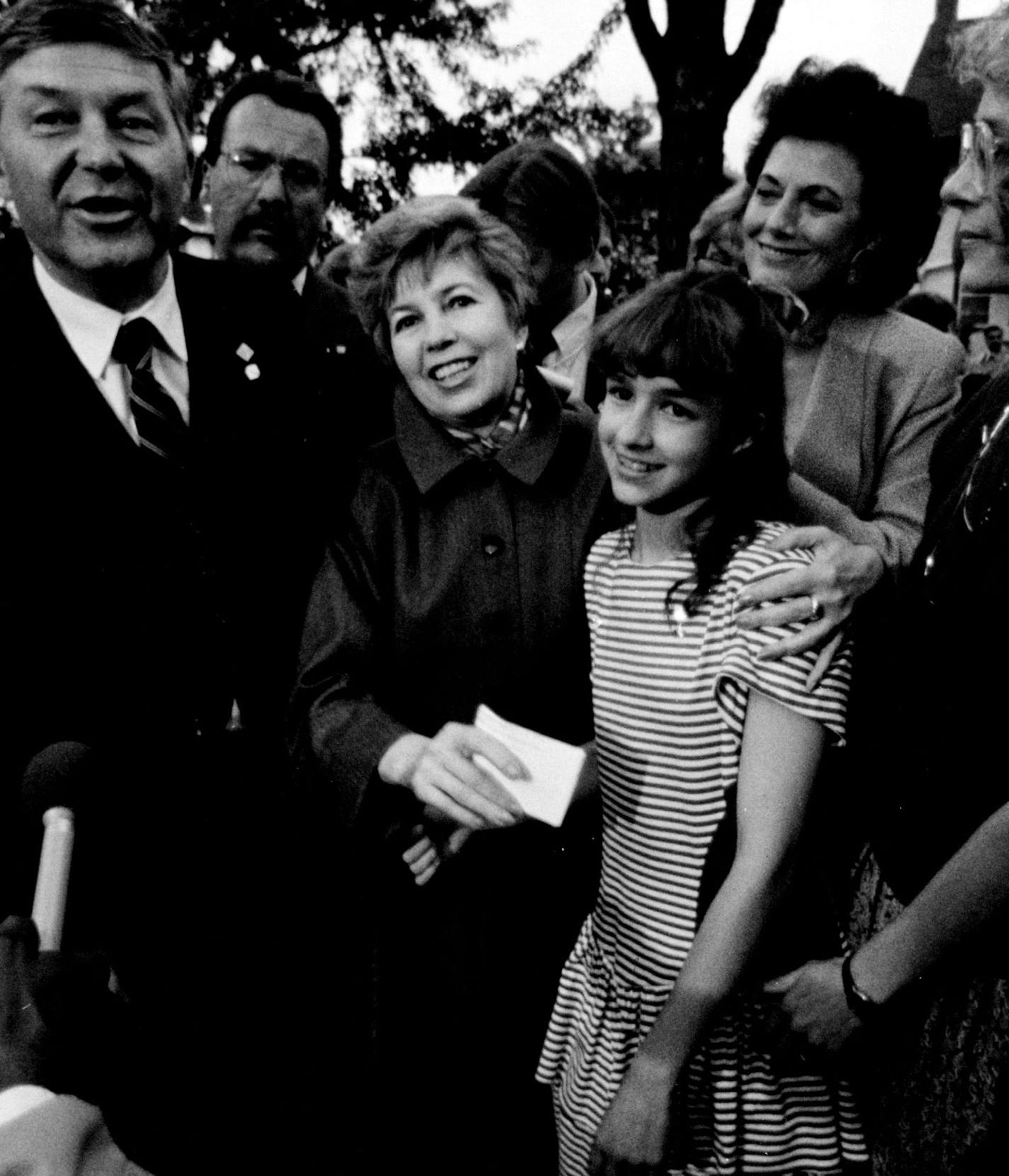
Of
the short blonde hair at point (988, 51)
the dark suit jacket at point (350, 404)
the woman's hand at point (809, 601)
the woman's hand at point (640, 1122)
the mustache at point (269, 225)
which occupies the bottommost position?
the woman's hand at point (640, 1122)

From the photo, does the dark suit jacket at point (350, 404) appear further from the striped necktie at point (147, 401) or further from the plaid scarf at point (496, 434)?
the striped necktie at point (147, 401)

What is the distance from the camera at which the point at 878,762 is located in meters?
1.81

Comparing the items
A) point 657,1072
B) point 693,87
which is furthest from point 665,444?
point 693,87

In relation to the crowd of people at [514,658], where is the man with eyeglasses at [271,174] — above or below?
above

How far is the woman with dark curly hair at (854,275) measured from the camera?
231 centimetres

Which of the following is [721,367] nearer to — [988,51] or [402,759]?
[988,51]

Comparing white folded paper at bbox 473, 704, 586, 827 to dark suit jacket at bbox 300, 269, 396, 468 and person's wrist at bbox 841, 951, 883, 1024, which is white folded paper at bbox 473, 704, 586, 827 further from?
dark suit jacket at bbox 300, 269, 396, 468

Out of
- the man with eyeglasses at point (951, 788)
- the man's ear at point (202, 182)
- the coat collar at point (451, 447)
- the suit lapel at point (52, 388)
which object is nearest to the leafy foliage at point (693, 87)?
the man's ear at point (202, 182)

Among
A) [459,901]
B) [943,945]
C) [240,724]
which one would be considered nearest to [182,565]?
[240,724]

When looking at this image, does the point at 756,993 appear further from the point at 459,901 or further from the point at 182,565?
the point at 182,565

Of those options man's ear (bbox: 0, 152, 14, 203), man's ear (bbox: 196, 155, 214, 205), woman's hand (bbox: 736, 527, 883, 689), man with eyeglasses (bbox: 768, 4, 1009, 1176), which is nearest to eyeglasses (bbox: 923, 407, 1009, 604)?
man with eyeglasses (bbox: 768, 4, 1009, 1176)

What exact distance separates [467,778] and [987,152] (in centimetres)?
138

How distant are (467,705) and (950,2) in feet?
132

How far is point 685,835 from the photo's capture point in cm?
175
